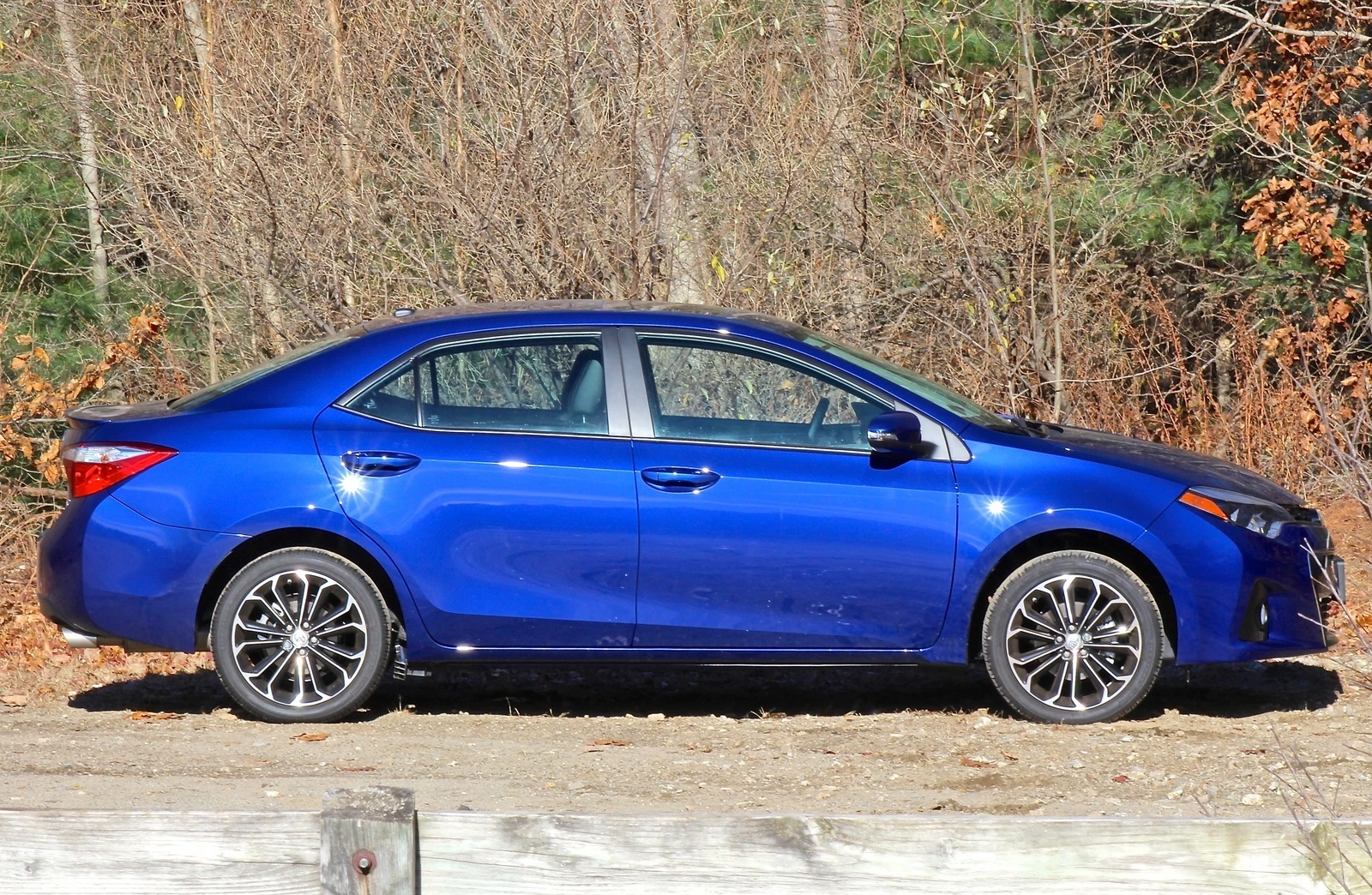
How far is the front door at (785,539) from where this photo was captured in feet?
20.2

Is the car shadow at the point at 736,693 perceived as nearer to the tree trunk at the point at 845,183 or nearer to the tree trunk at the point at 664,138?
the tree trunk at the point at 664,138

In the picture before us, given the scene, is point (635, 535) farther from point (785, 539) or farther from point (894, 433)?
point (894, 433)

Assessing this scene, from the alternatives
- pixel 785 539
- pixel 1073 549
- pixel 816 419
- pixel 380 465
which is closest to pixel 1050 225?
pixel 1073 549

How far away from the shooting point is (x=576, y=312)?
6578mm

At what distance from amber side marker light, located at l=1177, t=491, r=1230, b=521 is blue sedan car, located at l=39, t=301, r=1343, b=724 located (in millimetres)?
11

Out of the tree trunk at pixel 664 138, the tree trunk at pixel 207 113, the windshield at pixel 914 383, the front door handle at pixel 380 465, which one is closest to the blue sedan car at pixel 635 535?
the front door handle at pixel 380 465

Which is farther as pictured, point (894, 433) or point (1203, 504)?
point (1203, 504)

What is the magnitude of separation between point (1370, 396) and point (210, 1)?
8400 mm

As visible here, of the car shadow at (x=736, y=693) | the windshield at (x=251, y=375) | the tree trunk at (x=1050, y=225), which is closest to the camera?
the windshield at (x=251, y=375)

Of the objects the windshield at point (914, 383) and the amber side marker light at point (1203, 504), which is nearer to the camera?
the amber side marker light at point (1203, 504)

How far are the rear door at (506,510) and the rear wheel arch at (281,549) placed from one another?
0.45 ft

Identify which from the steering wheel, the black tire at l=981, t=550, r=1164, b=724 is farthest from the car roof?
the black tire at l=981, t=550, r=1164, b=724

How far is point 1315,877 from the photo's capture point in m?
2.53

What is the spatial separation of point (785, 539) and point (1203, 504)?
1653mm
